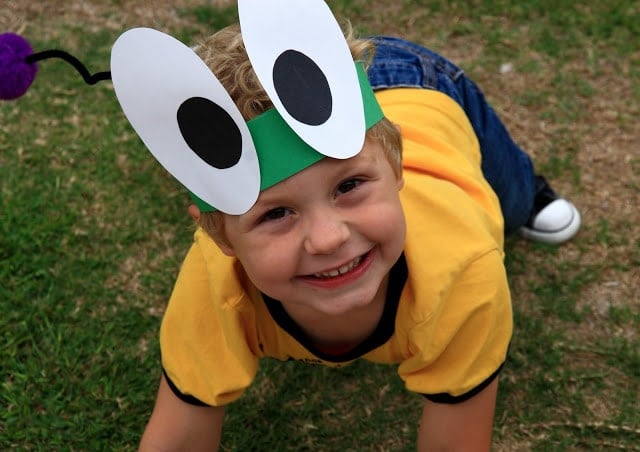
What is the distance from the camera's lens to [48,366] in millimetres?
2240

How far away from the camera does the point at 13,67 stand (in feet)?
4.44

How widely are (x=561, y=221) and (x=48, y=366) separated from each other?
159cm

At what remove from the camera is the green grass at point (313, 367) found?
6.89 feet

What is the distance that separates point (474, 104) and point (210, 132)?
112cm

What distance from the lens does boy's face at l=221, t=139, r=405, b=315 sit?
127 cm

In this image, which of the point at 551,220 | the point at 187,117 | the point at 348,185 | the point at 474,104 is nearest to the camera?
the point at 187,117

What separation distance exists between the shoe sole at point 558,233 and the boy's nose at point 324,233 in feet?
4.31

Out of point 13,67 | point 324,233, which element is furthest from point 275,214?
point 13,67

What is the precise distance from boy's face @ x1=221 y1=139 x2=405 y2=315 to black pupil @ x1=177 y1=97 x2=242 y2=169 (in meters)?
0.09

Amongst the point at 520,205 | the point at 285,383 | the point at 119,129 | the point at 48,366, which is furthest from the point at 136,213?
the point at 520,205

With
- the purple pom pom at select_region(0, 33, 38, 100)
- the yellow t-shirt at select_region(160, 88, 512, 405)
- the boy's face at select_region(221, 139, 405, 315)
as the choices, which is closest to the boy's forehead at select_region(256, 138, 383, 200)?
the boy's face at select_region(221, 139, 405, 315)

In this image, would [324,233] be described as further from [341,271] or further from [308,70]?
[308,70]

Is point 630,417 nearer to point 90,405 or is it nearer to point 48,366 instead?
point 90,405

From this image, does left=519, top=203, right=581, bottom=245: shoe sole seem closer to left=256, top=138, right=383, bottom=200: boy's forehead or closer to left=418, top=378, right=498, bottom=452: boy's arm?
left=418, top=378, right=498, bottom=452: boy's arm
